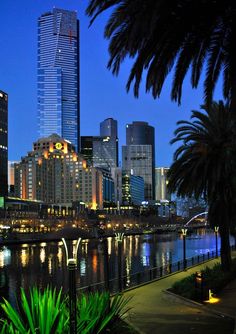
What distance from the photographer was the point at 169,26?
11.0 m

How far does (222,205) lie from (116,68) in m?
19.3

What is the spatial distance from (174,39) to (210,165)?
17.1 metres

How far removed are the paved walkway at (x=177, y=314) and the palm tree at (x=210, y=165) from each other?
5623 millimetres

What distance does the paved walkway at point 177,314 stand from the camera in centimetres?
1702

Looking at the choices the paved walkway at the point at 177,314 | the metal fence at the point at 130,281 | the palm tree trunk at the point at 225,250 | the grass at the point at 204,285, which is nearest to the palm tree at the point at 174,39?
the paved walkway at the point at 177,314

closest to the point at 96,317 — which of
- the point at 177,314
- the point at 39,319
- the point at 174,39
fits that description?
the point at 39,319

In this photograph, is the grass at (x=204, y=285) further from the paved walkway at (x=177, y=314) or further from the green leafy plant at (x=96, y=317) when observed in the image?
the green leafy plant at (x=96, y=317)

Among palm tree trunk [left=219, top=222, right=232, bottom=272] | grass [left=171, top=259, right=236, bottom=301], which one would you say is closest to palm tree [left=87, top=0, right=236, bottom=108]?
grass [left=171, top=259, right=236, bottom=301]

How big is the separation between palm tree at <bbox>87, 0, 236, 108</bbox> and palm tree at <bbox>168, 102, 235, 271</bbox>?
1421cm

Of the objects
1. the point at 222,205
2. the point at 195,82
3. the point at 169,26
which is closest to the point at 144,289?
the point at 222,205

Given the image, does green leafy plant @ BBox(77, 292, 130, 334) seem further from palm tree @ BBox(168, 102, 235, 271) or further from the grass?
palm tree @ BBox(168, 102, 235, 271)

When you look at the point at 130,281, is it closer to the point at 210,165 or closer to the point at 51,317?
the point at 210,165

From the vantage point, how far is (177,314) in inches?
777

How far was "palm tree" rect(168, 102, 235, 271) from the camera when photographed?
88.8ft
